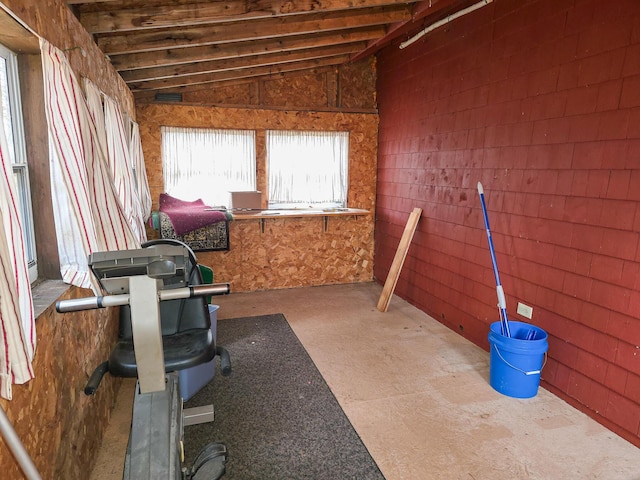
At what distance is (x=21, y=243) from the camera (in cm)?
134

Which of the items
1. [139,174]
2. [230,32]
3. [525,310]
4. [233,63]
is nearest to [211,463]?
[525,310]

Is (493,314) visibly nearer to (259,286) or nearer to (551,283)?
(551,283)

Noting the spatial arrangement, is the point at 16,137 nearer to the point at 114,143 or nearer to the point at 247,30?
the point at 114,143

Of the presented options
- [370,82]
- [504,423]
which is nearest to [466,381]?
[504,423]

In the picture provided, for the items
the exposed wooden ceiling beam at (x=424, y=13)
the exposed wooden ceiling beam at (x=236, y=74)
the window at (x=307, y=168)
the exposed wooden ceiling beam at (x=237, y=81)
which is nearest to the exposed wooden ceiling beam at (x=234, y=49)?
the exposed wooden ceiling beam at (x=424, y=13)

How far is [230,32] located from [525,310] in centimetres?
305

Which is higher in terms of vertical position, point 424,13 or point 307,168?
point 424,13

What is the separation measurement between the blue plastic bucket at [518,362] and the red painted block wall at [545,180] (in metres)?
0.19

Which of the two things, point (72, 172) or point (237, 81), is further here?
point (237, 81)

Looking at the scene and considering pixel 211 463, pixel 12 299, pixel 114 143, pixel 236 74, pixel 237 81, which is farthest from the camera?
pixel 237 81

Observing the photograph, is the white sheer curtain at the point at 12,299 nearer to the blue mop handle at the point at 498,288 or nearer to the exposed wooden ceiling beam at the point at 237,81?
the blue mop handle at the point at 498,288

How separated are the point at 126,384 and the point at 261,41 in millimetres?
3028

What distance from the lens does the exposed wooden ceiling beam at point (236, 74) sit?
4.25 meters

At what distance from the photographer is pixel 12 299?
3.92 ft
